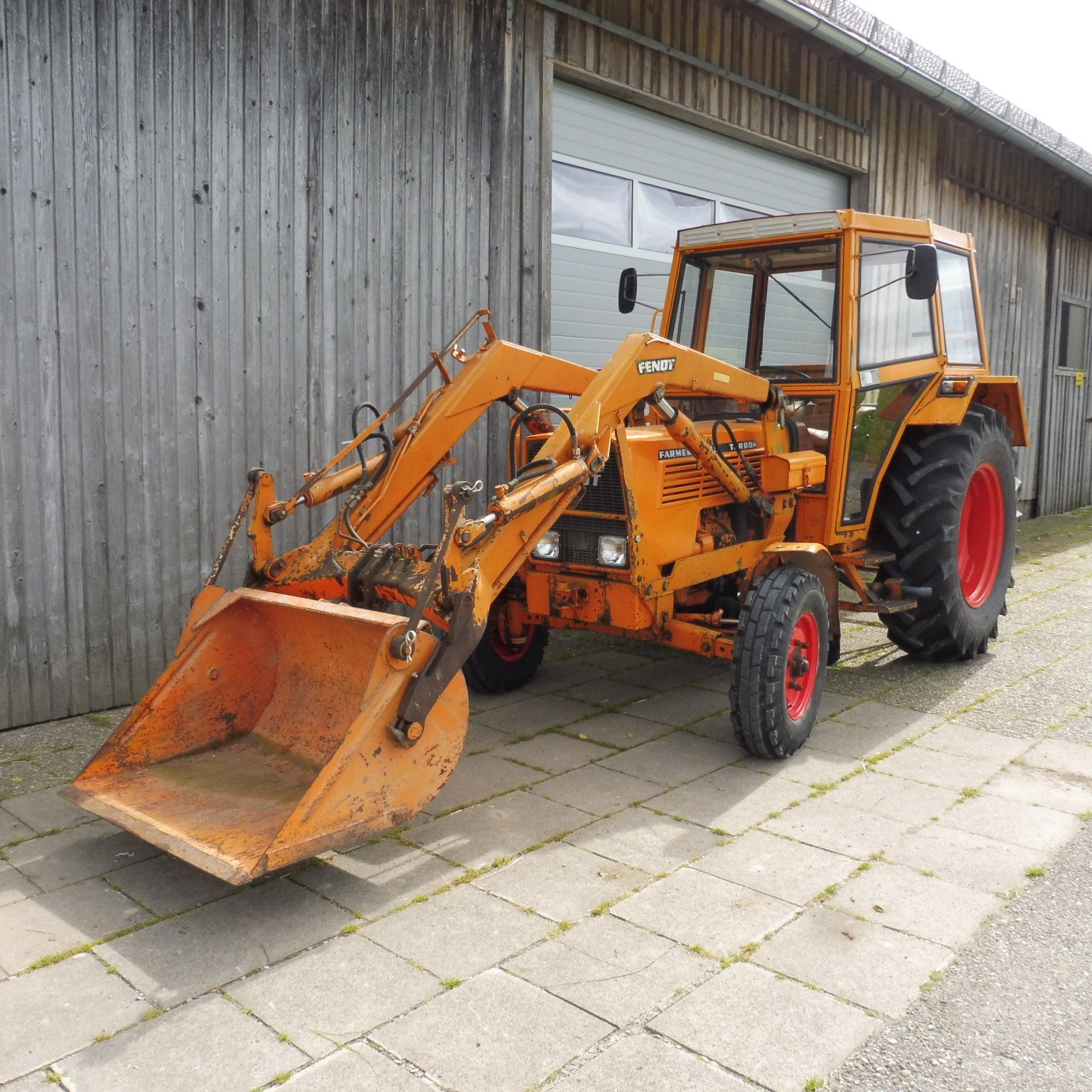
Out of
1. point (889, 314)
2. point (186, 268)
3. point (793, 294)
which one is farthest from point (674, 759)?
point (186, 268)

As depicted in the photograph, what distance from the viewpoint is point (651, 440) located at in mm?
4852

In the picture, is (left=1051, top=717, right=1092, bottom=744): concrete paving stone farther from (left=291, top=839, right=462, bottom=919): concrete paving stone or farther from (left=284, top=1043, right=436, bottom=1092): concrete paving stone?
(left=284, top=1043, right=436, bottom=1092): concrete paving stone

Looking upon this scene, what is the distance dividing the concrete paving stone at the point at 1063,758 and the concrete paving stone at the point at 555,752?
1787 millimetres

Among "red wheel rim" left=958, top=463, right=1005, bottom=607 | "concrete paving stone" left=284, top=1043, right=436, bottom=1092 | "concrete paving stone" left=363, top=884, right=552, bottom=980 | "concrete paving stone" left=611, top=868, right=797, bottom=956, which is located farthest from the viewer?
"red wheel rim" left=958, top=463, right=1005, bottom=607

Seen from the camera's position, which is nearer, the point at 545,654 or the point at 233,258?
the point at 233,258

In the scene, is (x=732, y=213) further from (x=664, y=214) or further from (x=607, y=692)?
(x=607, y=692)

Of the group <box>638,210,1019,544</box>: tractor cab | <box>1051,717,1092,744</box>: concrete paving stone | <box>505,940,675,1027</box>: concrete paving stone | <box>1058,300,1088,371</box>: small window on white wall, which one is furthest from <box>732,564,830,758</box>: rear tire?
<box>1058,300,1088,371</box>: small window on white wall

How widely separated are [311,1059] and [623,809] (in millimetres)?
1785

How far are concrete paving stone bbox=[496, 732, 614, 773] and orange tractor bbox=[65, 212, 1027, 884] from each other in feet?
A: 1.72

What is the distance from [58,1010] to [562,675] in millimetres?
3580

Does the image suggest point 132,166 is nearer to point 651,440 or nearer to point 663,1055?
point 651,440

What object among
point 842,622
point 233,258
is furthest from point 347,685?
point 842,622

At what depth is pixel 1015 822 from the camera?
3973 millimetres

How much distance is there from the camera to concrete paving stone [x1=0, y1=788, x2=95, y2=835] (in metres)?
3.85
